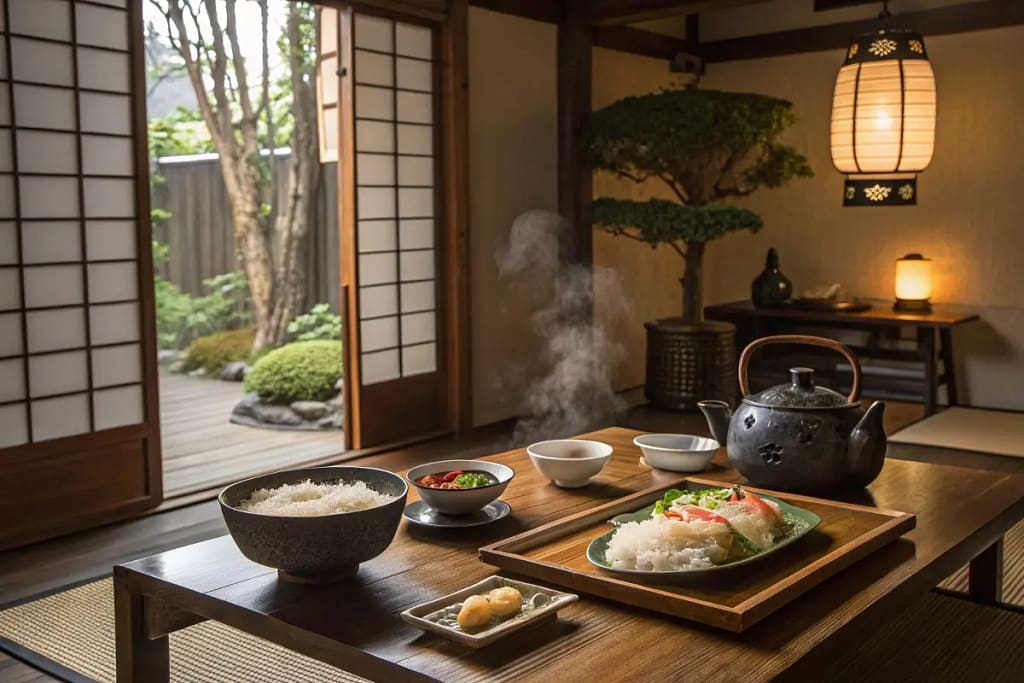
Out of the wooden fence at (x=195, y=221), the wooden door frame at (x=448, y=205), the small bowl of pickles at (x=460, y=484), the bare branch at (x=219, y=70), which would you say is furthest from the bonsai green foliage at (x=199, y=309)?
the small bowl of pickles at (x=460, y=484)

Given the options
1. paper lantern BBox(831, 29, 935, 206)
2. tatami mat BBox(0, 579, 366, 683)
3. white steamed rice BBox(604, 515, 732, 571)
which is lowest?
tatami mat BBox(0, 579, 366, 683)

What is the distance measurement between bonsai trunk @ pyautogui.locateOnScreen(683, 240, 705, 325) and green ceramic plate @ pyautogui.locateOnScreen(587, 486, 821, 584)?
3.95 metres

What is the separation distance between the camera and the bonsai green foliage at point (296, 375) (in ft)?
19.9

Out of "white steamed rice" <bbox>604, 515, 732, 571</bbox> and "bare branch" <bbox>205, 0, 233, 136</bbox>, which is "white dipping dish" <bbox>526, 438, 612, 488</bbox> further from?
"bare branch" <bbox>205, 0, 233, 136</bbox>

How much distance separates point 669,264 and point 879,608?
5.54 m

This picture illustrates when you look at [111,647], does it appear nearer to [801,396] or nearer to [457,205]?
[801,396]

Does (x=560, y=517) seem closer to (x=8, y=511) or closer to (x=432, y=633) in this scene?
(x=432, y=633)

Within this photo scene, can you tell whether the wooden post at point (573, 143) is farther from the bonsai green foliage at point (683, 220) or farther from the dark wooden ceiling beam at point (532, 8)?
the bonsai green foliage at point (683, 220)

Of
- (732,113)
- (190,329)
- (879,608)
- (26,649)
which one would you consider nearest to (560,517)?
(879,608)

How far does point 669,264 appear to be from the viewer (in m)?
6.97

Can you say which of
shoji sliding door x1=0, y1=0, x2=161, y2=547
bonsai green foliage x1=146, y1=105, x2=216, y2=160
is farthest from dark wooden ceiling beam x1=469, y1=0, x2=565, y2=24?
bonsai green foliage x1=146, y1=105, x2=216, y2=160

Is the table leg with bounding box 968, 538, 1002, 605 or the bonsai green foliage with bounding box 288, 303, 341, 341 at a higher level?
the bonsai green foliage with bounding box 288, 303, 341, 341

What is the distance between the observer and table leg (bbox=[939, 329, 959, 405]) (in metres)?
5.90

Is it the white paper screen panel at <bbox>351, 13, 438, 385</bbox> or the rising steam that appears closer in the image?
the white paper screen panel at <bbox>351, 13, 438, 385</bbox>
